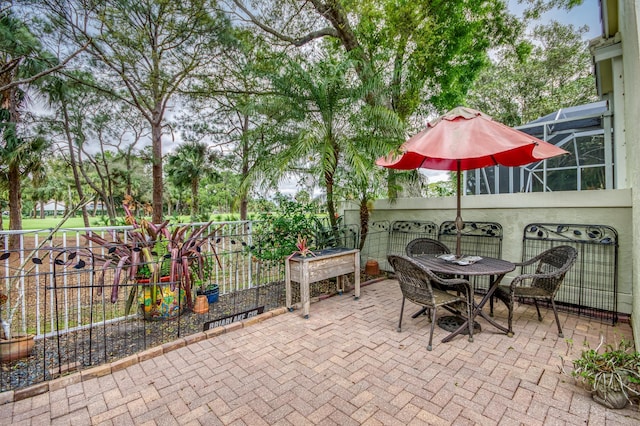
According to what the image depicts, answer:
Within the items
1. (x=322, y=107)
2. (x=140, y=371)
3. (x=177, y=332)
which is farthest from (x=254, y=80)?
(x=140, y=371)

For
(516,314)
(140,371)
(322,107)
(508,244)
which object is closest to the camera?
(140,371)

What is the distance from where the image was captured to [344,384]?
7.55 ft

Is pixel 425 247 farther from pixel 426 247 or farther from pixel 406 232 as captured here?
pixel 406 232

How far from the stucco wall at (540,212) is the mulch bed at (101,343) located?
288cm

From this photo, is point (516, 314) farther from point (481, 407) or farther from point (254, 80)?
point (254, 80)

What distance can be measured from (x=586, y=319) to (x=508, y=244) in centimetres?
126

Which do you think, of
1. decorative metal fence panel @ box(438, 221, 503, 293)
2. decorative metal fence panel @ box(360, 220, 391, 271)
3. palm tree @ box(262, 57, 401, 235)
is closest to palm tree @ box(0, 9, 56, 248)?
palm tree @ box(262, 57, 401, 235)

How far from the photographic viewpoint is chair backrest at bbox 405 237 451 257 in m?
4.29

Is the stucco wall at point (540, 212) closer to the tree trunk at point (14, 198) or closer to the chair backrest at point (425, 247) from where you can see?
the chair backrest at point (425, 247)

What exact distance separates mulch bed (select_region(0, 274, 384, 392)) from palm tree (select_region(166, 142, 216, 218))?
974cm

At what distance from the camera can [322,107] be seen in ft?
15.6

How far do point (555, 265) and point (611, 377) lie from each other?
1593mm

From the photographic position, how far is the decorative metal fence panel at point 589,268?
360 cm

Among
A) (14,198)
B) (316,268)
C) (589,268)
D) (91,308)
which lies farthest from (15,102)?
(589,268)
